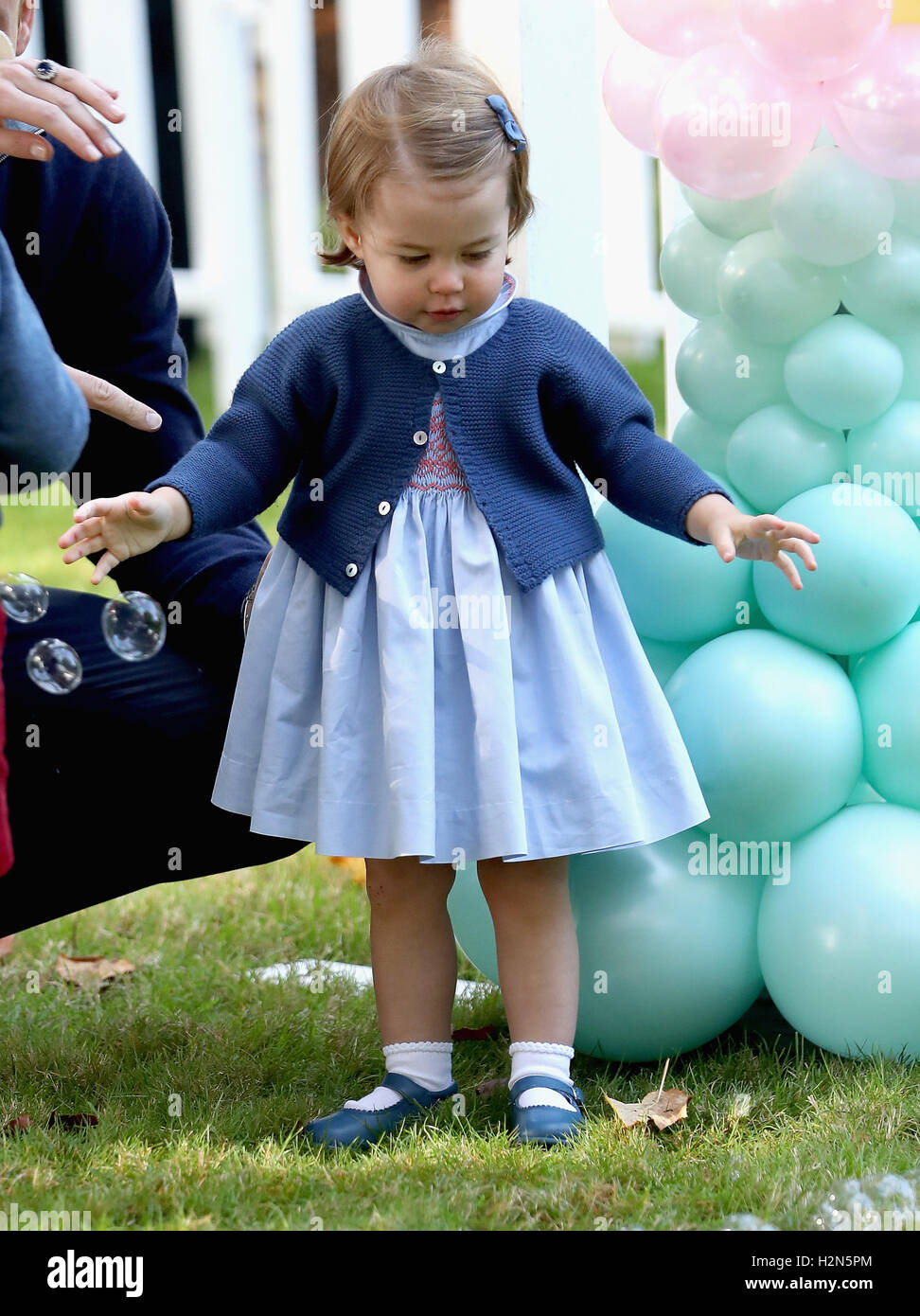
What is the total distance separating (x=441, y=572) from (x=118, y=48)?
5.73 metres

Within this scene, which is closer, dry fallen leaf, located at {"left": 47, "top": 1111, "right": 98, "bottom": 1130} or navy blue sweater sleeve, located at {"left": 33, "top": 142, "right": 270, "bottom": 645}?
dry fallen leaf, located at {"left": 47, "top": 1111, "right": 98, "bottom": 1130}

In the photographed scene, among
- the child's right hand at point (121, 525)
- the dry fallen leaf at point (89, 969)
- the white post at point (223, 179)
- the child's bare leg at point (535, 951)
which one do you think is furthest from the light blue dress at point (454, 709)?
the white post at point (223, 179)

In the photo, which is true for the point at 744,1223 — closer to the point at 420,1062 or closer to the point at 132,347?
the point at 420,1062

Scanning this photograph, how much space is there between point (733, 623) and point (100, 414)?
38.0 inches

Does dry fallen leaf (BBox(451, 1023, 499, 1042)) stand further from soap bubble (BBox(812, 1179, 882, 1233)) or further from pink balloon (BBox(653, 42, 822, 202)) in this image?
pink balloon (BBox(653, 42, 822, 202))

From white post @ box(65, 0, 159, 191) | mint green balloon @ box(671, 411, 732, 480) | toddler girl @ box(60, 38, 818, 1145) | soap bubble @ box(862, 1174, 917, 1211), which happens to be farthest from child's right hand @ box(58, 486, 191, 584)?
white post @ box(65, 0, 159, 191)

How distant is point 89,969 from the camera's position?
2.52 metres

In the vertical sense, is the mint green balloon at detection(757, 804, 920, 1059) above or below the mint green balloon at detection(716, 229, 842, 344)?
below

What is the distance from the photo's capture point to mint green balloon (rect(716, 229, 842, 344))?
1988 millimetres

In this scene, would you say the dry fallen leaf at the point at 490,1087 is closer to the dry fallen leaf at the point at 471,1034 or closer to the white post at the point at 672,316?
the dry fallen leaf at the point at 471,1034

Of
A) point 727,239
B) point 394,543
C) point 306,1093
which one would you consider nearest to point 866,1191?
point 306,1093

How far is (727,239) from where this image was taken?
2092mm

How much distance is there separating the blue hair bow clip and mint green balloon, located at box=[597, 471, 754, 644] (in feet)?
1.58

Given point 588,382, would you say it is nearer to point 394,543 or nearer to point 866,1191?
point 394,543
